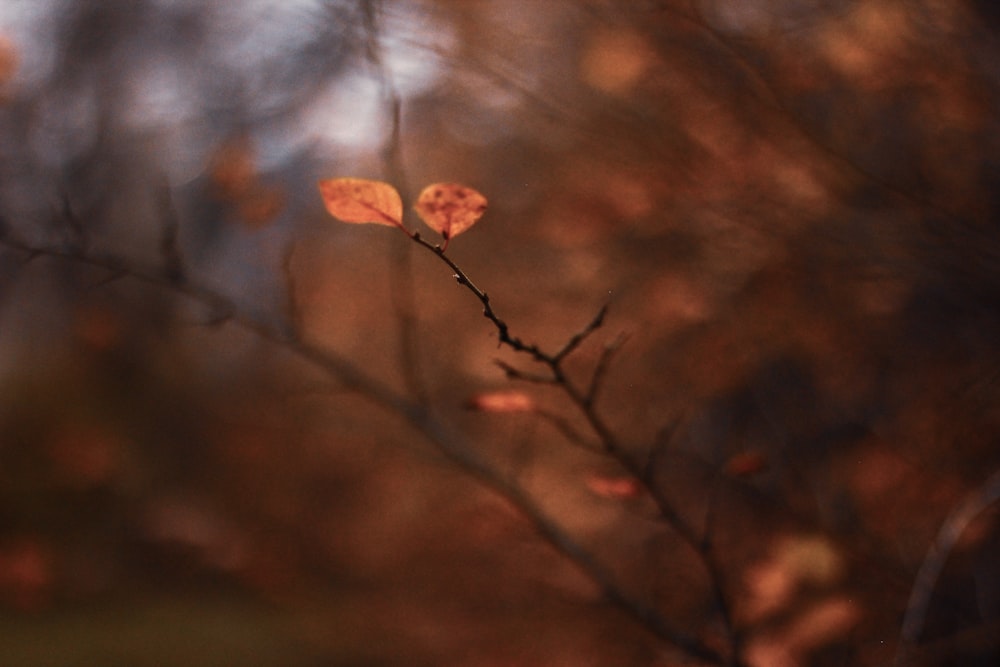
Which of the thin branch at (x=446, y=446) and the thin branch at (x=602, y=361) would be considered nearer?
the thin branch at (x=602, y=361)

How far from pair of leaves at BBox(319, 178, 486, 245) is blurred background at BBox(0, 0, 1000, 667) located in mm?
465

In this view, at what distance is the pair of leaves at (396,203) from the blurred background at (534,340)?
465mm

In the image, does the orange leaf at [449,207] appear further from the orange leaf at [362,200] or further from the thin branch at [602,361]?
the thin branch at [602,361]

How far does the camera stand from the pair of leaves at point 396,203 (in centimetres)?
67

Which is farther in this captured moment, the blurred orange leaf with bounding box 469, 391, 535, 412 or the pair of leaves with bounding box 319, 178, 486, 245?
the blurred orange leaf with bounding box 469, 391, 535, 412

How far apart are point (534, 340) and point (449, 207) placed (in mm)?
2285

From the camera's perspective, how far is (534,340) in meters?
2.95

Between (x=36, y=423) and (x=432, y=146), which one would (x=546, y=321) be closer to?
(x=432, y=146)

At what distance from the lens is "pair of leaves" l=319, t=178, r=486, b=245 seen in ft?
2.20

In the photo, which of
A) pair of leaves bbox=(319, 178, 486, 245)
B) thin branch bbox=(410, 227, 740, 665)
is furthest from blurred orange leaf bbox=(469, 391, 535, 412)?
pair of leaves bbox=(319, 178, 486, 245)

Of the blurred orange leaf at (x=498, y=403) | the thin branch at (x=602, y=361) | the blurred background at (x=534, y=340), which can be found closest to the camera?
the thin branch at (x=602, y=361)

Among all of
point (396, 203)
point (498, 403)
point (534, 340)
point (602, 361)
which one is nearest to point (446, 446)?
point (498, 403)

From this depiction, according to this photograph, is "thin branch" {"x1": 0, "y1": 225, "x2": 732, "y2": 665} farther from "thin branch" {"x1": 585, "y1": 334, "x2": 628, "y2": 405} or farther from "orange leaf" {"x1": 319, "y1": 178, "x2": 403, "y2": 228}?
"orange leaf" {"x1": 319, "y1": 178, "x2": 403, "y2": 228}

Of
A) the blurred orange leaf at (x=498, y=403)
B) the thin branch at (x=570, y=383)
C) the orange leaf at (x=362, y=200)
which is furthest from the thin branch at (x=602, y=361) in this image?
the orange leaf at (x=362, y=200)
